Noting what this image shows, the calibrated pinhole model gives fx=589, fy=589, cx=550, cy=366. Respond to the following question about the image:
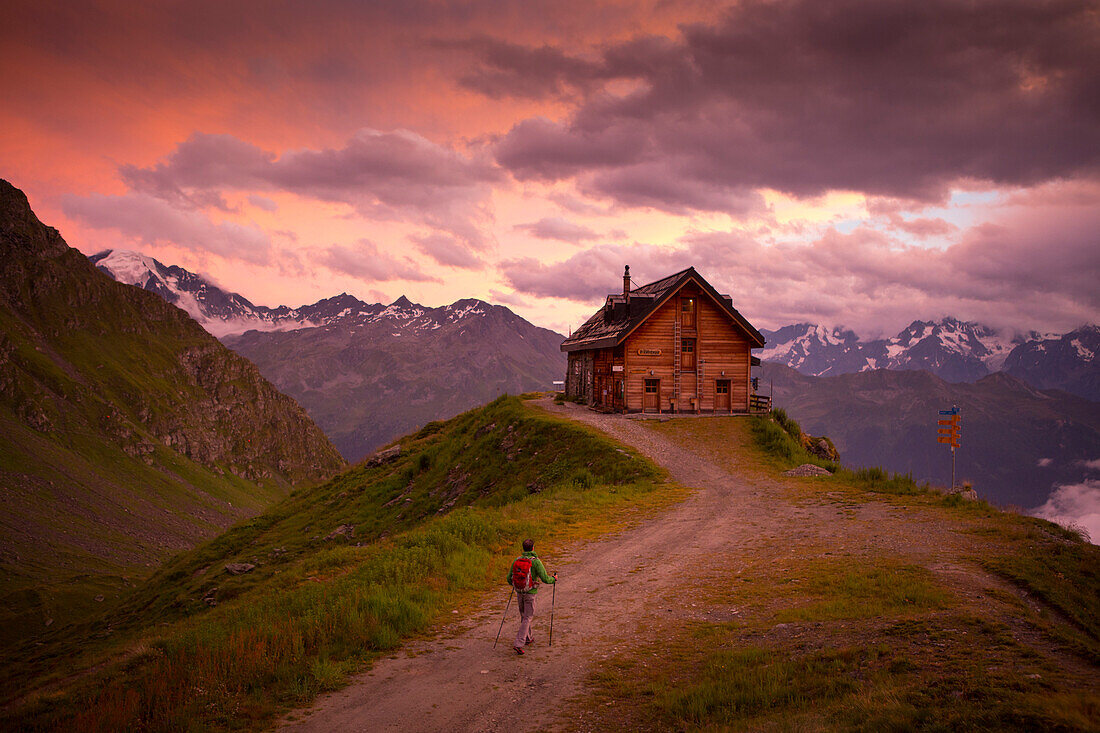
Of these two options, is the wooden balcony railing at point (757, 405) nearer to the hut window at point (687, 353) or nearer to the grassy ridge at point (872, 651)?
the hut window at point (687, 353)

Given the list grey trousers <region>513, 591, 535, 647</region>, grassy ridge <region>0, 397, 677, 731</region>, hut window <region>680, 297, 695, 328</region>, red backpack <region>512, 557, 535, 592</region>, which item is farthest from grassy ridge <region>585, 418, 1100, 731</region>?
hut window <region>680, 297, 695, 328</region>

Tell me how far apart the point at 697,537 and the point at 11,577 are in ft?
409

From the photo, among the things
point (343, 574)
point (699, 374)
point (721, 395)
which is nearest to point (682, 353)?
point (699, 374)

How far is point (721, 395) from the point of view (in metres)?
48.5

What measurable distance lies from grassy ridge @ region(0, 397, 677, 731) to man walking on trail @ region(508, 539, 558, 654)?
8.48 feet

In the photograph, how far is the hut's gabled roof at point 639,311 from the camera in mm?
46625

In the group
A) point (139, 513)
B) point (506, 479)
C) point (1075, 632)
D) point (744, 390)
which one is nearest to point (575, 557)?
point (1075, 632)

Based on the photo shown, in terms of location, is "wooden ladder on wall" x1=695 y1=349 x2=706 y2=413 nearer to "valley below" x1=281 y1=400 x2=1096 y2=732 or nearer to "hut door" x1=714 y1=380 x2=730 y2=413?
"hut door" x1=714 y1=380 x2=730 y2=413

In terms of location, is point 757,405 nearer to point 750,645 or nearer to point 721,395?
point 721,395

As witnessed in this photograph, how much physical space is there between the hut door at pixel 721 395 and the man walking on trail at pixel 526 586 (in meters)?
38.9

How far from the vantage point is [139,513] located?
145 m

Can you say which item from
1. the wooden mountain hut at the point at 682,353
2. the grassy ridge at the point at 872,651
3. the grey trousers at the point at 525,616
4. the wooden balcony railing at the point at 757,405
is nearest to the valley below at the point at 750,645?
the grassy ridge at the point at 872,651

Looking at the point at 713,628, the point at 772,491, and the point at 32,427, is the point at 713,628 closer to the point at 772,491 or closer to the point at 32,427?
the point at 772,491

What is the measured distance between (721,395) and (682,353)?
4.80m
